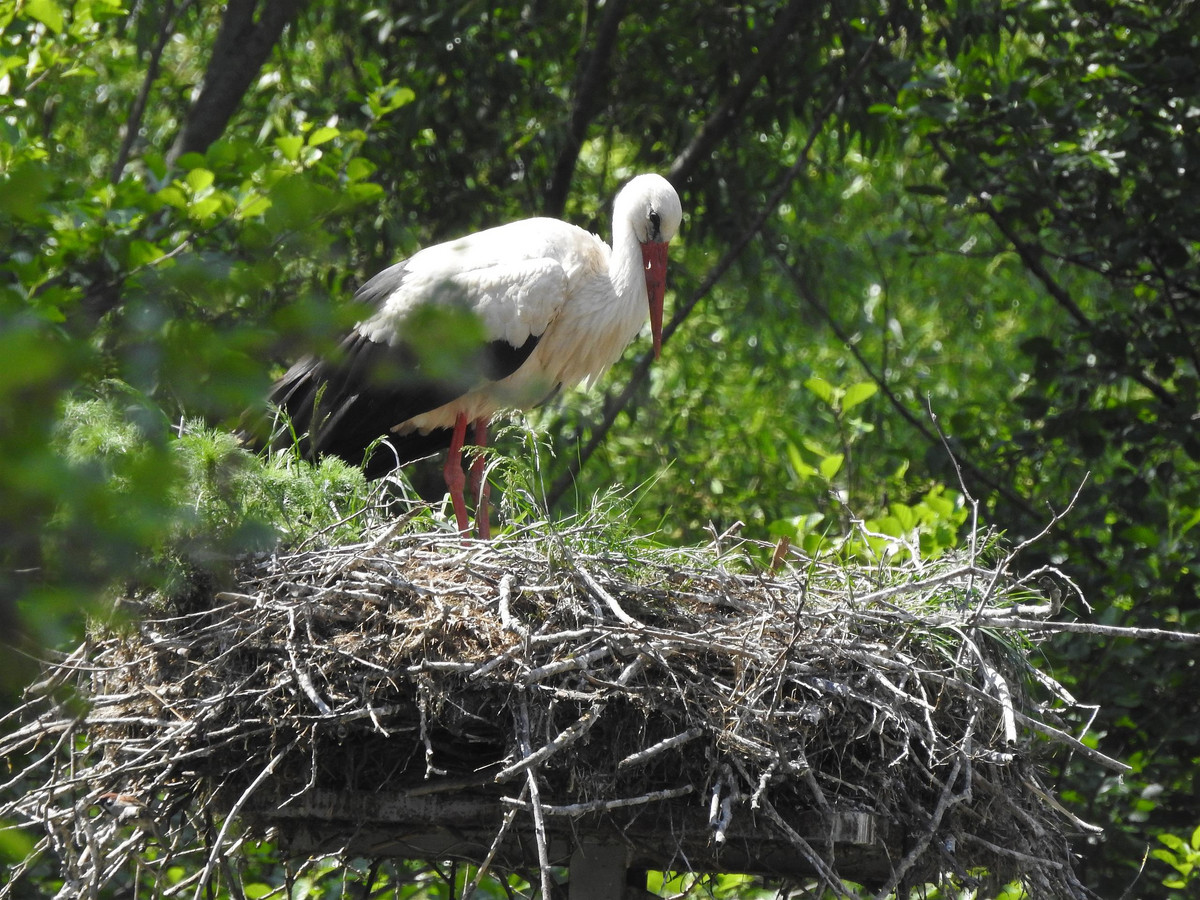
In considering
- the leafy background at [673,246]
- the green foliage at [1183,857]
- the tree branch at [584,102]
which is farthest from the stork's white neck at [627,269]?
the green foliage at [1183,857]

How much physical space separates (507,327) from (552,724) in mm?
2130

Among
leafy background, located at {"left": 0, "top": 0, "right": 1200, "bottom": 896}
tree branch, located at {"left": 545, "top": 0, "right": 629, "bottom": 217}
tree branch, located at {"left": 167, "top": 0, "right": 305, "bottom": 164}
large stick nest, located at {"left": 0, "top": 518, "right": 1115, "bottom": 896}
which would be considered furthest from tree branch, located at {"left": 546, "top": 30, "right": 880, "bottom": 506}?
large stick nest, located at {"left": 0, "top": 518, "right": 1115, "bottom": 896}

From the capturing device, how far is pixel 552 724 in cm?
252

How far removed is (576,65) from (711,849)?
5.23 metres

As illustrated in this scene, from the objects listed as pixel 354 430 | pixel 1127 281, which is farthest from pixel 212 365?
pixel 1127 281

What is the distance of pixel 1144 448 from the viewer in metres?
5.11

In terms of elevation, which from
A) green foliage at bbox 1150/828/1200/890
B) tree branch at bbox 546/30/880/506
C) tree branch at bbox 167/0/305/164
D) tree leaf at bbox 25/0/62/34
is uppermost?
tree leaf at bbox 25/0/62/34

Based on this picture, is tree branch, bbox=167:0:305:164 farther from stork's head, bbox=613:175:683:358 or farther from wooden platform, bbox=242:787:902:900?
wooden platform, bbox=242:787:902:900

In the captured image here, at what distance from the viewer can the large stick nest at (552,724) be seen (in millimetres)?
2527

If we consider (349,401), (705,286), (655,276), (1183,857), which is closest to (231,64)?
(349,401)

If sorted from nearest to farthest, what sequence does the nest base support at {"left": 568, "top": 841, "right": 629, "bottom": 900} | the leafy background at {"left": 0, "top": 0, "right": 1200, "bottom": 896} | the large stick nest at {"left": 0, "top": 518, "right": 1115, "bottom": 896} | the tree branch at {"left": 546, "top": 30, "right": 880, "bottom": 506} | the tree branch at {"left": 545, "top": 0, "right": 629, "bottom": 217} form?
the leafy background at {"left": 0, "top": 0, "right": 1200, "bottom": 896} → the large stick nest at {"left": 0, "top": 518, "right": 1115, "bottom": 896} → the nest base support at {"left": 568, "top": 841, "right": 629, "bottom": 900} → the tree branch at {"left": 546, "top": 30, "right": 880, "bottom": 506} → the tree branch at {"left": 545, "top": 0, "right": 629, "bottom": 217}

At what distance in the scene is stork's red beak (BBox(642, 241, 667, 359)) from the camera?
15.6 ft

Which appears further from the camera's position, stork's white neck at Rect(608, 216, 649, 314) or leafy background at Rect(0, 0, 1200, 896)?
stork's white neck at Rect(608, 216, 649, 314)

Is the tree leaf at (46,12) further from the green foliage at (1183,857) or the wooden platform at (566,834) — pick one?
the green foliage at (1183,857)
